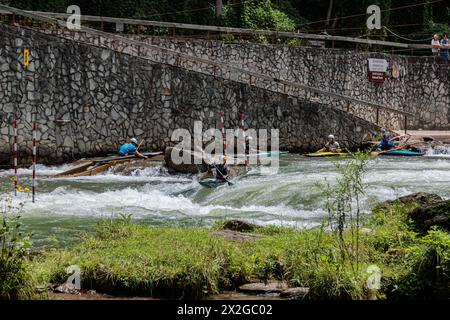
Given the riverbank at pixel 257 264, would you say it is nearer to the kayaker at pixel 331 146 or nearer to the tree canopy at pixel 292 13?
the kayaker at pixel 331 146

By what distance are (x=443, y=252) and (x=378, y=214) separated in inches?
157

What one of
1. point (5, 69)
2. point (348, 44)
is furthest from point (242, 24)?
point (5, 69)

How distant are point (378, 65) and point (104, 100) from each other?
43.9 feet

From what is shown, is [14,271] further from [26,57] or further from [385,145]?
[385,145]

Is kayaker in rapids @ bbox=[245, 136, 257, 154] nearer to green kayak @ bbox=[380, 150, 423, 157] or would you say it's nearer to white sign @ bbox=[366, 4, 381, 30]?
green kayak @ bbox=[380, 150, 423, 157]

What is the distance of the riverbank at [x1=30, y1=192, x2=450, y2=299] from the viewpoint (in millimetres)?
6406

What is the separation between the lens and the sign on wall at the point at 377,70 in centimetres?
2984

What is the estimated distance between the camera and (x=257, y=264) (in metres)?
7.62

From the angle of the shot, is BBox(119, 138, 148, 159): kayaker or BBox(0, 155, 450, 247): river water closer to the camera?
BBox(0, 155, 450, 247): river water

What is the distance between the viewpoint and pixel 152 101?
22031mm

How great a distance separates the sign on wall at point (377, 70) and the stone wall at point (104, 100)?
7170 mm

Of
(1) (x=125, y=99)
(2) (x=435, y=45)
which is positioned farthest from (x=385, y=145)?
(2) (x=435, y=45)

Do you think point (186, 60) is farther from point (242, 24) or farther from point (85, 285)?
point (85, 285)

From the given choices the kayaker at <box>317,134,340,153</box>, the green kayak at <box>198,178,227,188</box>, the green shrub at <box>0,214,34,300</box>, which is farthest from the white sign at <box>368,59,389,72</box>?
the green shrub at <box>0,214,34,300</box>
